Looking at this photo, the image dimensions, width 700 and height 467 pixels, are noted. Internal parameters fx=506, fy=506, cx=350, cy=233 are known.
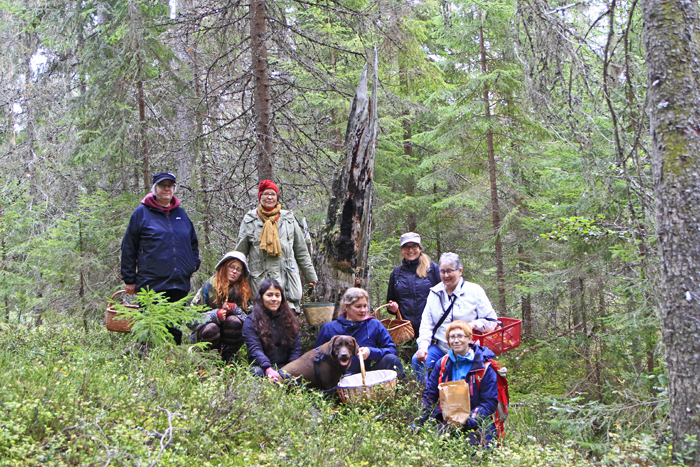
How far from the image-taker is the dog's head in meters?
5.15

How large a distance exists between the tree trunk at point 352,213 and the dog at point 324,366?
5.96 ft

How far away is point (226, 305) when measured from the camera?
5828mm

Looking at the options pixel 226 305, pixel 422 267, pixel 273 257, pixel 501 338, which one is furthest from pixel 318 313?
pixel 501 338

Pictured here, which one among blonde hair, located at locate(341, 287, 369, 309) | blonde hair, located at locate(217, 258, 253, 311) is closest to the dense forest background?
blonde hair, located at locate(217, 258, 253, 311)

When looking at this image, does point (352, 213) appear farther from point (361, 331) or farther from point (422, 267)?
point (361, 331)

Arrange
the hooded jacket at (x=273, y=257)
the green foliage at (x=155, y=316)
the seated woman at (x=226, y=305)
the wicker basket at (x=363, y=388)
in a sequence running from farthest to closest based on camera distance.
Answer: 1. the hooded jacket at (x=273, y=257)
2. the seated woman at (x=226, y=305)
3. the wicker basket at (x=363, y=388)
4. the green foliage at (x=155, y=316)

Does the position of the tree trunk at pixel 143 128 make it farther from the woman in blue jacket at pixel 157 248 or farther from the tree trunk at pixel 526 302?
the tree trunk at pixel 526 302

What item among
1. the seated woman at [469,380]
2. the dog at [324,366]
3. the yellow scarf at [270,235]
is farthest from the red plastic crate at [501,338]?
the yellow scarf at [270,235]

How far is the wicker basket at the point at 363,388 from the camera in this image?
4812 mm

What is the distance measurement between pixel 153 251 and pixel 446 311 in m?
3.35

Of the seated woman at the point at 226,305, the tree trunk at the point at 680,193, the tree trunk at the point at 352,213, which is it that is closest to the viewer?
the tree trunk at the point at 680,193

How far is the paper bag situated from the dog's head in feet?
3.62

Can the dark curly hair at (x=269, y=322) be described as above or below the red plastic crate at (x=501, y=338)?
above

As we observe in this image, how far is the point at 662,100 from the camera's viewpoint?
3811 mm
